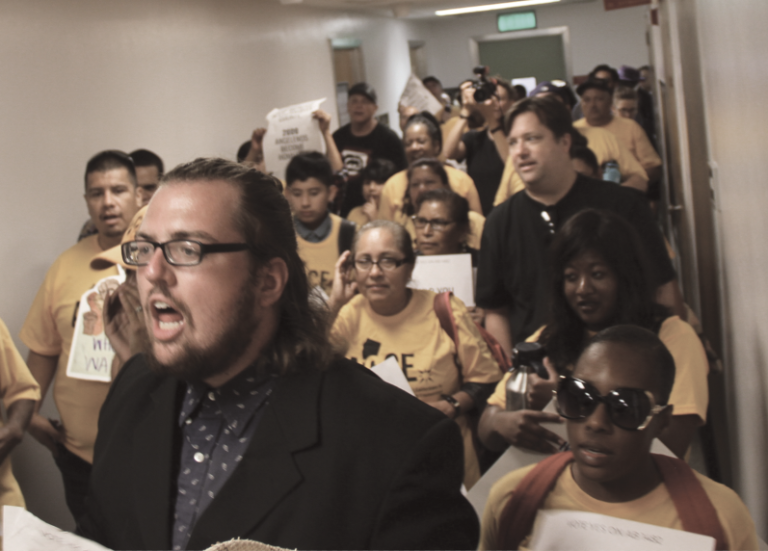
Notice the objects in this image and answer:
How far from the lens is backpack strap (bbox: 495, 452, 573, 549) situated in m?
1.59

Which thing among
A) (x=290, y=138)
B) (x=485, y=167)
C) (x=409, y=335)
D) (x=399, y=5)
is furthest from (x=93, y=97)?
(x=399, y=5)

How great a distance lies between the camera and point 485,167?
5359mm

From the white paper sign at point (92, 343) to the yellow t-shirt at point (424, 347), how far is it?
2.99 feet

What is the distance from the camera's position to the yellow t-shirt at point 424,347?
2.78m

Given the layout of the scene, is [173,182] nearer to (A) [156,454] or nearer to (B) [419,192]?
(A) [156,454]

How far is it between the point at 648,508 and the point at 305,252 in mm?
2686

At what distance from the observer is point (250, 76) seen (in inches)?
287

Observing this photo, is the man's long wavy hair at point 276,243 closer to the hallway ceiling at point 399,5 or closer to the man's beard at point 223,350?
the man's beard at point 223,350

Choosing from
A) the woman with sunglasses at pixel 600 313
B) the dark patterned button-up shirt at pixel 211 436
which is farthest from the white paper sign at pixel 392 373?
the dark patterned button-up shirt at pixel 211 436

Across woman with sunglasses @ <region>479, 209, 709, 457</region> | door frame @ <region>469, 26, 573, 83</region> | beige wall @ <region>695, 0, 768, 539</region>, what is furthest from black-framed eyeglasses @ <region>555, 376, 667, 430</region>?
door frame @ <region>469, 26, 573, 83</region>

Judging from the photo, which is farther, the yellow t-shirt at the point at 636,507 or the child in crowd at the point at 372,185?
the child in crowd at the point at 372,185

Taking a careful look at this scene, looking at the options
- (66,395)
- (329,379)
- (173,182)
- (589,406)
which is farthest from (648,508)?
(66,395)

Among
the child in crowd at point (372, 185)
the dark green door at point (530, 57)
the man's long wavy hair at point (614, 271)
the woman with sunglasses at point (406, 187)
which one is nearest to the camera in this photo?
the man's long wavy hair at point (614, 271)

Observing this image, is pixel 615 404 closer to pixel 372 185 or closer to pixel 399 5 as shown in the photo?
pixel 372 185
